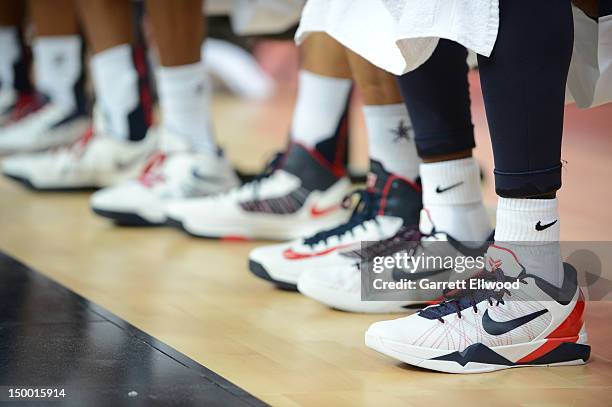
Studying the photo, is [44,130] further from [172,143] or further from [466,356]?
[466,356]

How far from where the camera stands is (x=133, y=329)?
1.14m

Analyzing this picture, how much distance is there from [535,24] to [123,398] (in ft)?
1.58

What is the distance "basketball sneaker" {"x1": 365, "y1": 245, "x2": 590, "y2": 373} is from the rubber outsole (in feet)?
1.10

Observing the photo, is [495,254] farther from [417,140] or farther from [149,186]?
[149,186]

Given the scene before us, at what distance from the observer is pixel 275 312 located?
4.12 ft

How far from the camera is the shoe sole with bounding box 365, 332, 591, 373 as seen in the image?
0.99m

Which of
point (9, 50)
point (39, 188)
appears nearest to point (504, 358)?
point (39, 188)

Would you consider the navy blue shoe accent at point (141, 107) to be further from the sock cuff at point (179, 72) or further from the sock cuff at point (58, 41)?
the sock cuff at point (58, 41)

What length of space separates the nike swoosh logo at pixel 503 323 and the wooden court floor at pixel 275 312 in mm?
42

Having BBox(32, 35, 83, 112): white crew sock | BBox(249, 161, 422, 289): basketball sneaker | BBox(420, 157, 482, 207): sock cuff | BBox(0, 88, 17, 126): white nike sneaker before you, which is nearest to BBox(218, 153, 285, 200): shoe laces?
BBox(249, 161, 422, 289): basketball sneaker

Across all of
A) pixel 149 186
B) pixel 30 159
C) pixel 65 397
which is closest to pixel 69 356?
pixel 65 397

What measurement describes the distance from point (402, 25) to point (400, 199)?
40 cm

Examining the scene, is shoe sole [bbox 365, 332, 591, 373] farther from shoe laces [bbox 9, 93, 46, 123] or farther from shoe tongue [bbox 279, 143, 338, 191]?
shoe laces [bbox 9, 93, 46, 123]

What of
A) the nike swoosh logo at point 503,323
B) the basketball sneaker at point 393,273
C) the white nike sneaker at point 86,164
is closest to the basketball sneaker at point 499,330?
the nike swoosh logo at point 503,323
